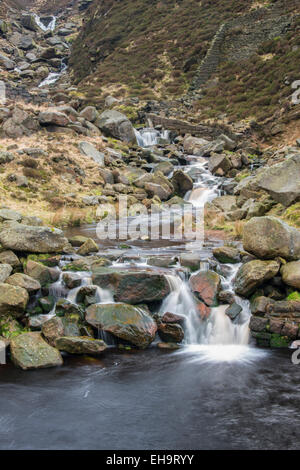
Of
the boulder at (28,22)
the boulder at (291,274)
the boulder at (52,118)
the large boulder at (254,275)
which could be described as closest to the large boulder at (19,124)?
the boulder at (52,118)

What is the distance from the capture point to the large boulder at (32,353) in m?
6.62

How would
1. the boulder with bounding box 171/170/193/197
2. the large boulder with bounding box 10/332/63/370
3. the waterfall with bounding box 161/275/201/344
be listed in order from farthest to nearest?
the boulder with bounding box 171/170/193/197 < the waterfall with bounding box 161/275/201/344 < the large boulder with bounding box 10/332/63/370

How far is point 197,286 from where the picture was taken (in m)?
8.62

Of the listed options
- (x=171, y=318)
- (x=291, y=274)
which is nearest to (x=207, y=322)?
(x=171, y=318)

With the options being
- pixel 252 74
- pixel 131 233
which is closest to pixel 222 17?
pixel 252 74

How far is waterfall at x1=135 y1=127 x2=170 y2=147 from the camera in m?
29.0

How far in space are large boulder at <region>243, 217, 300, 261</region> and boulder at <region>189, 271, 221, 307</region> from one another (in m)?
1.14

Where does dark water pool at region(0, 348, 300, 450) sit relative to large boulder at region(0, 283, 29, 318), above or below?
Answer: below

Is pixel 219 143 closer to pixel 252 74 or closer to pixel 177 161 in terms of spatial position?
pixel 177 161

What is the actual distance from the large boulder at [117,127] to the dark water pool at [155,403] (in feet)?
73.1

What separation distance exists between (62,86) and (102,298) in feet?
147

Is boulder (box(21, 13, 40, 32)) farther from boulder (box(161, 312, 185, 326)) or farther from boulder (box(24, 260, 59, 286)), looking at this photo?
boulder (box(161, 312, 185, 326))

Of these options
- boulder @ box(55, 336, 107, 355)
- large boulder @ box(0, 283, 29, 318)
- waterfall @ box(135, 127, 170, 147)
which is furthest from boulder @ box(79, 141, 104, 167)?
boulder @ box(55, 336, 107, 355)

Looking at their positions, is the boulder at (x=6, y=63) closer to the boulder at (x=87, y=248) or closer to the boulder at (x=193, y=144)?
the boulder at (x=193, y=144)
